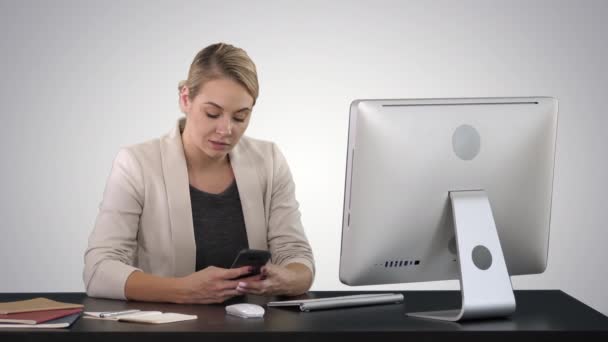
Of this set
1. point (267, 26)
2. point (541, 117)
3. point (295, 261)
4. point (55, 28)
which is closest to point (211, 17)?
point (267, 26)

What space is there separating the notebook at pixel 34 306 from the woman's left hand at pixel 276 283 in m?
0.48

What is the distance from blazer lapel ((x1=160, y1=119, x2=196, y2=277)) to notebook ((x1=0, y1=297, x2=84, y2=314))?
0.61m

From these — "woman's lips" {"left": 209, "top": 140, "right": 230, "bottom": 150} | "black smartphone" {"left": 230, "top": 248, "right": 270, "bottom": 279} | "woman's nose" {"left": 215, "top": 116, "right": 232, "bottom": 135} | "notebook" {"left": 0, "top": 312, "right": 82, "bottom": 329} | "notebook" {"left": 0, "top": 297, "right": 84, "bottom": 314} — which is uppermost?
"woman's nose" {"left": 215, "top": 116, "right": 232, "bottom": 135}

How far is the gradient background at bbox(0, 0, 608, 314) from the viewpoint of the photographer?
5035 mm

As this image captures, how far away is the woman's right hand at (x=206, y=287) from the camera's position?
214 centimetres

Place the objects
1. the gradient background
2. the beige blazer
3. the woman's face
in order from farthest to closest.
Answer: the gradient background
the woman's face
the beige blazer

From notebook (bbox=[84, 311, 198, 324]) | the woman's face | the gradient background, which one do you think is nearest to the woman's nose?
the woman's face

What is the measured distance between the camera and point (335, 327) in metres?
1.80

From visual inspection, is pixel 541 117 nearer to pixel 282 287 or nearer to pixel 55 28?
pixel 282 287

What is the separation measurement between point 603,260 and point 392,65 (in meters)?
1.97

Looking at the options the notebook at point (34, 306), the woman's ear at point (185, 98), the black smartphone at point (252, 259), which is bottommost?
the notebook at point (34, 306)

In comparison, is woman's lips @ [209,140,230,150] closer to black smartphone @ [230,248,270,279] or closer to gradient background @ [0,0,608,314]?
black smartphone @ [230,248,270,279]

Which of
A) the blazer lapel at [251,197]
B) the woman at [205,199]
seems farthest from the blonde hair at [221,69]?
the blazer lapel at [251,197]

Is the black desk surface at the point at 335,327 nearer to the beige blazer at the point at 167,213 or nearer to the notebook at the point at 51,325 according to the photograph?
the notebook at the point at 51,325
